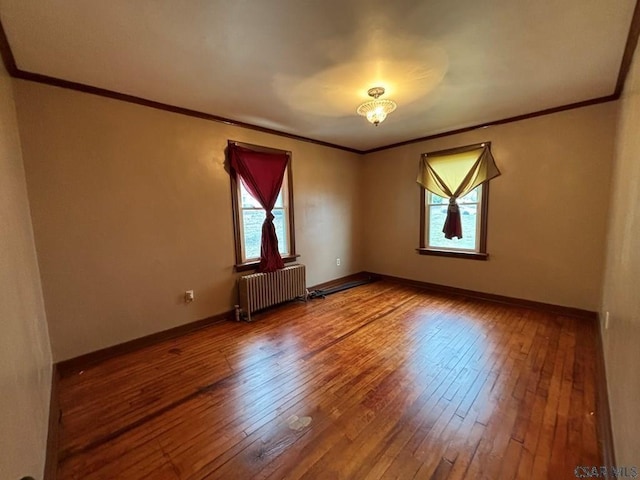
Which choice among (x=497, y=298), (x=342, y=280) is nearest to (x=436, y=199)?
(x=497, y=298)

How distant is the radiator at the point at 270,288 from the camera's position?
11.2 feet

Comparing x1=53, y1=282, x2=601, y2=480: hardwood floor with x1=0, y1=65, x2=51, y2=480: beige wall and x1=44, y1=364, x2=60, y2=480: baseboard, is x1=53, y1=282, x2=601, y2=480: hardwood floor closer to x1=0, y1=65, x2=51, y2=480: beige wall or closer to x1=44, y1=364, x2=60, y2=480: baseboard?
x1=44, y1=364, x2=60, y2=480: baseboard

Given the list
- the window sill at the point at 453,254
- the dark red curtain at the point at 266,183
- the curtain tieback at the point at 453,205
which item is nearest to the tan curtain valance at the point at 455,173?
the curtain tieback at the point at 453,205

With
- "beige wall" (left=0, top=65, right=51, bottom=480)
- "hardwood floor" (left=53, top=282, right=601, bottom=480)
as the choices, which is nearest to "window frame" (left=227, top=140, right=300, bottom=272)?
"hardwood floor" (left=53, top=282, right=601, bottom=480)

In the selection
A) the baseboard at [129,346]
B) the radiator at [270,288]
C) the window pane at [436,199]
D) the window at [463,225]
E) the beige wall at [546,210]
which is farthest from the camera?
the window pane at [436,199]

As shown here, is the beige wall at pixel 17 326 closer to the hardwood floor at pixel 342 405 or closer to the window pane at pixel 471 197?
the hardwood floor at pixel 342 405

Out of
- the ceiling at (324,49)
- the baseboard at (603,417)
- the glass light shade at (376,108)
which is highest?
the ceiling at (324,49)

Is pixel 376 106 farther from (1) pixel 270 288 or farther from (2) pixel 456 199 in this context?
(1) pixel 270 288

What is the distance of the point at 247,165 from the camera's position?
3.45 meters

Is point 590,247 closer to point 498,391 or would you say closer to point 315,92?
point 498,391

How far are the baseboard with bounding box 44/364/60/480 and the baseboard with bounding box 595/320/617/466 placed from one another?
284cm

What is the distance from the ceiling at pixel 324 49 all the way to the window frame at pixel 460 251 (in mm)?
1283

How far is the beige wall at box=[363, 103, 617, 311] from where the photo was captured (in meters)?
3.01

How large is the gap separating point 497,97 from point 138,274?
13.8ft
